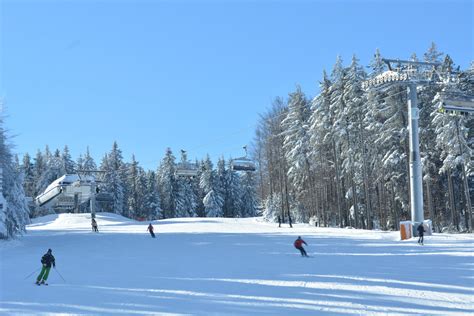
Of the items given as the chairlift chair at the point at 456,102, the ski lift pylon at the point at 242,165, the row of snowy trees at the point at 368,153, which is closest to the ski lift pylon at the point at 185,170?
the ski lift pylon at the point at 242,165

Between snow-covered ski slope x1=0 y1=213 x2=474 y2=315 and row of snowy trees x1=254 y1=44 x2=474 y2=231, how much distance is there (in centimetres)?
1421

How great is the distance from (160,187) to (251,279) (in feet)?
255

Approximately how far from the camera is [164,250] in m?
28.1

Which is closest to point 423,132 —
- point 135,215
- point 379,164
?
point 379,164

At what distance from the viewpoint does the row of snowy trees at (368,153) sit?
A: 41.4 metres

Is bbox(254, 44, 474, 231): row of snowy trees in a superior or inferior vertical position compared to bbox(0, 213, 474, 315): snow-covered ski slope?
superior

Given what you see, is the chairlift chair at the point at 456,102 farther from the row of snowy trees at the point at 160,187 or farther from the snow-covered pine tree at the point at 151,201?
the snow-covered pine tree at the point at 151,201

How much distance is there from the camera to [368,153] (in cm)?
4734

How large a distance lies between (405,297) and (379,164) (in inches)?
1391

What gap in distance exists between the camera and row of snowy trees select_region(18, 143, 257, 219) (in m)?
86.8

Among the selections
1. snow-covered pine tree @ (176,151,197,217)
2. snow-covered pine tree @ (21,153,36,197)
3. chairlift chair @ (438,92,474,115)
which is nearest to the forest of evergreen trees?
chairlift chair @ (438,92,474,115)

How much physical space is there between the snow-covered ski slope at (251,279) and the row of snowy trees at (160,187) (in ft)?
185

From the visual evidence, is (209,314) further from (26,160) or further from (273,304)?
(26,160)

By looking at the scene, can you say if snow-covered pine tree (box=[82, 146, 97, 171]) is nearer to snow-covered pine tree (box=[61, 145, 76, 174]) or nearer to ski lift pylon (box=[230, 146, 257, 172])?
snow-covered pine tree (box=[61, 145, 76, 174])
